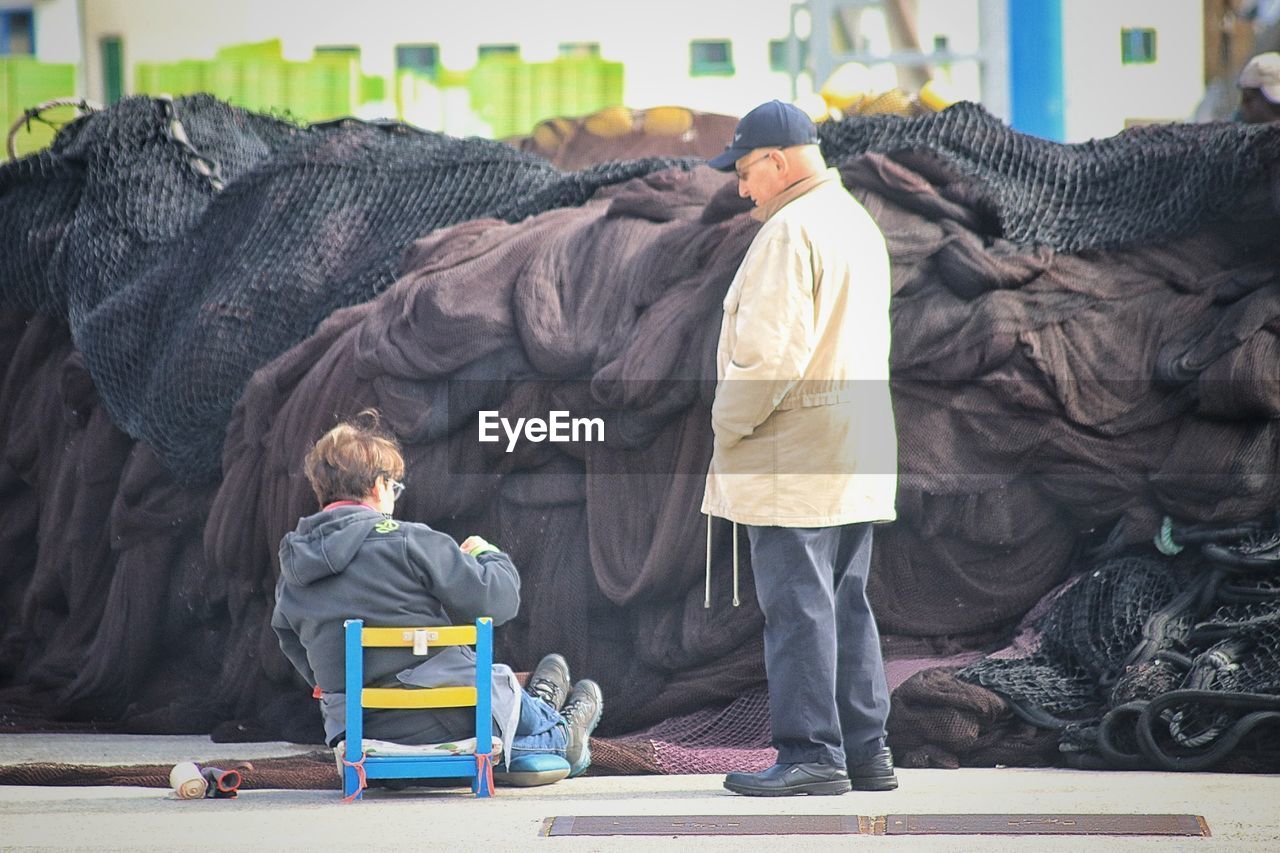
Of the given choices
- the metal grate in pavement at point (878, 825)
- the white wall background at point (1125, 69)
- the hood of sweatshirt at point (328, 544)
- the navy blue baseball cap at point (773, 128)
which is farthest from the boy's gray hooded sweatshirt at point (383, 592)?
the white wall background at point (1125, 69)

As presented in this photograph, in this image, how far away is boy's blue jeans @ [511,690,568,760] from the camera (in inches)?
197

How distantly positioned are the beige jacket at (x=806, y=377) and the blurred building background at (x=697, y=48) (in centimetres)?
190

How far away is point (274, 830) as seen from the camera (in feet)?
14.2

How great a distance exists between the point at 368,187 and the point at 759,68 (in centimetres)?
148

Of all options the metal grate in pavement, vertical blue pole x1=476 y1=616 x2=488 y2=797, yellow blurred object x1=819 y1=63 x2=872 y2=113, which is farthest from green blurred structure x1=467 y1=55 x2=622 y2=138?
the metal grate in pavement

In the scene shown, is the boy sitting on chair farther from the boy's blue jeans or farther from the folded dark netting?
the folded dark netting

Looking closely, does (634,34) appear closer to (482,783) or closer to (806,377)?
(806,377)

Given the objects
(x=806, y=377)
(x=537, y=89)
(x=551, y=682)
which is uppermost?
(x=537, y=89)

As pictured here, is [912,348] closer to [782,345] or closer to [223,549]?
[782,345]

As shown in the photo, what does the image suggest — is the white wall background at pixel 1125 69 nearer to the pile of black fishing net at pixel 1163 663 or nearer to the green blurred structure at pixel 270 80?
the pile of black fishing net at pixel 1163 663

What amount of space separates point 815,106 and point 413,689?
315cm

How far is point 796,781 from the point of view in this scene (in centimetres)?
470

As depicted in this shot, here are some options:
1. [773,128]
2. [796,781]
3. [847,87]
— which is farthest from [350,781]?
[847,87]

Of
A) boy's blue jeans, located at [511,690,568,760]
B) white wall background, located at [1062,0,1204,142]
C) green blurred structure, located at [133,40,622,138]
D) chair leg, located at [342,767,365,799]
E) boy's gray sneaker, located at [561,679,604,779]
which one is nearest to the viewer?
chair leg, located at [342,767,365,799]
